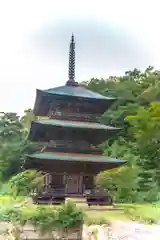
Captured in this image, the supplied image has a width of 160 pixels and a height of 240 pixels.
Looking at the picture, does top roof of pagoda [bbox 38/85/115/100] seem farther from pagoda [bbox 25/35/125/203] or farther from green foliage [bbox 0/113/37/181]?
green foliage [bbox 0/113/37/181]

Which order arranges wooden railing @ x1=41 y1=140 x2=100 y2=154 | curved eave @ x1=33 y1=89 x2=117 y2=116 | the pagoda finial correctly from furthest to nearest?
the pagoda finial → curved eave @ x1=33 y1=89 x2=117 y2=116 → wooden railing @ x1=41 y1=140 x2=100 y2=154

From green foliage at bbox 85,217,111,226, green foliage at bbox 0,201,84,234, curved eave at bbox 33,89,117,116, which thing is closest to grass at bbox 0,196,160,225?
green foliage at bbox 85,217,111,226

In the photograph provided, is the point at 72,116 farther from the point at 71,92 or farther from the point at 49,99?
the point at 49,99

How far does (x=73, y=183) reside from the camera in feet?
69.1

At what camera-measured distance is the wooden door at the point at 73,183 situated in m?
20.8

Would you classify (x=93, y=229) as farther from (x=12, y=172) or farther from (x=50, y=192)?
(x=12, y=172)

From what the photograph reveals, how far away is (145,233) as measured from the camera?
12812 mm

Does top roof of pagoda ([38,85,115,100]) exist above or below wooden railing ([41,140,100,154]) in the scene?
above

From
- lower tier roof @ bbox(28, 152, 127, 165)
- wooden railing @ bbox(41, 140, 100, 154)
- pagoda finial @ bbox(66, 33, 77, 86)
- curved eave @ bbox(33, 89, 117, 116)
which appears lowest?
lower tier roof @ bbox(28, 152, 127, 165)

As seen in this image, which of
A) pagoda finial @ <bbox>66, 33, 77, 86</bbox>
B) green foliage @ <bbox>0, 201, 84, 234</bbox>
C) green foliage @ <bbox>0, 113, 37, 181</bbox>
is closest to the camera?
green foliage @ <bbox>0, 201, 84, 234</bbox>

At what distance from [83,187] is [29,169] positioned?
3.59 metres

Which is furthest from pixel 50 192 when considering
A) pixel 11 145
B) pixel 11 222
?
pixel 11 145

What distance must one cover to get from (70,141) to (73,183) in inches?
106

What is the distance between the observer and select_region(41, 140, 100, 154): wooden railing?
21172 mm
